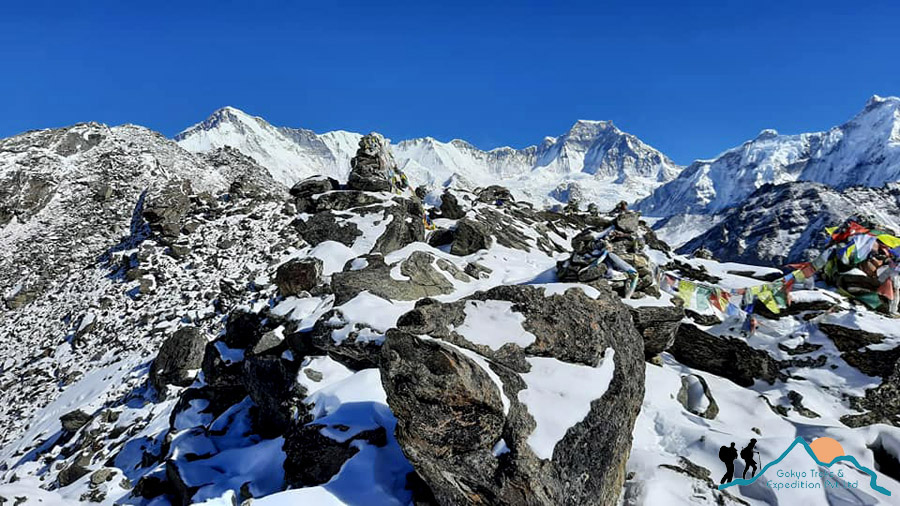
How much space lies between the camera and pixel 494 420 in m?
7.21

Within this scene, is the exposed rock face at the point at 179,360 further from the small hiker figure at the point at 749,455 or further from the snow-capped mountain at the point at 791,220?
the snow-capped mountain at the point at 791,220

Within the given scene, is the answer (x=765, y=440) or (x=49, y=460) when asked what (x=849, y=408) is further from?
(x=49, y=460)

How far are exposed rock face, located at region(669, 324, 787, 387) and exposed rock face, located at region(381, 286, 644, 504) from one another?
28.5 ft

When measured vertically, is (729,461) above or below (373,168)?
below

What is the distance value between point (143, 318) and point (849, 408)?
108 ft

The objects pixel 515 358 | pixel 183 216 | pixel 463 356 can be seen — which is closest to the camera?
pixel 463 356

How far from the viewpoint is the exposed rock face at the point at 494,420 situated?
7051mm

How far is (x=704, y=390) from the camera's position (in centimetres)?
1369

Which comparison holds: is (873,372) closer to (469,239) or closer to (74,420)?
(469,239)

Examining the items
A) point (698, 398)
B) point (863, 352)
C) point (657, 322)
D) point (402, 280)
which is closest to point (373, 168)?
point (402, 280)

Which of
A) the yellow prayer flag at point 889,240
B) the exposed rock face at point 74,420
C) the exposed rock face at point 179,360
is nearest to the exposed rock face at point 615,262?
the yellow prayer flag at point 889,240

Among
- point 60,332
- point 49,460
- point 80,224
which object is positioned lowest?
point 49,460

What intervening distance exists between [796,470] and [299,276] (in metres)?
17.2

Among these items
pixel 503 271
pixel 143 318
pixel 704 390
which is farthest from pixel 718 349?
pixel 143 318
